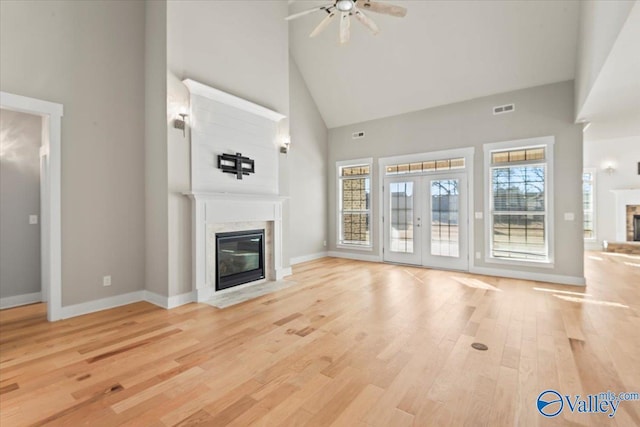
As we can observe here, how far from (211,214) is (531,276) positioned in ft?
18.6

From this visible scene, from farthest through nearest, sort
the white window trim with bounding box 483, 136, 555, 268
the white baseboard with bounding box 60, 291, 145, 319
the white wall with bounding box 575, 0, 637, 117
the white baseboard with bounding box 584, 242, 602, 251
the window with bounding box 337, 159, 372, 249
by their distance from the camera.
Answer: the white baseboard with bounding box 584, 242, 602, 251 < the window with bounding box 337, 159, 372, 249 < the white window trim with bounding box 483, 136, 555, 268 < the white baseboard with bounding box 60, 291, 145, 319 < the white wall with bounding box 575, 0, 637, 117

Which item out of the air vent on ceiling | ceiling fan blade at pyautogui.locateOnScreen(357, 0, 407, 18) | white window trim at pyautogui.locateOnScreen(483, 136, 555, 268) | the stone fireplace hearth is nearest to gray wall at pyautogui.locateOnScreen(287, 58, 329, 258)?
ceiling fan blade at pyautogui.locateOnScreen(357, 0, 407, 18)

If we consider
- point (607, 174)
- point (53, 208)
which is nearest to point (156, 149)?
point (53, 208)

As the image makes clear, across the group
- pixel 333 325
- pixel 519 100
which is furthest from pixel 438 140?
pixel 333 325

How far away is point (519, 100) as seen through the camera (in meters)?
5.53

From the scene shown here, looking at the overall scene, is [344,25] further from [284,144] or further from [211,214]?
[211,214]

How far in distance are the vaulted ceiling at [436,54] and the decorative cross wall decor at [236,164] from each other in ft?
11.1

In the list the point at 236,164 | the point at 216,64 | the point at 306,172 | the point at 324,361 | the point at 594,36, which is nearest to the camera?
the point at 324,361

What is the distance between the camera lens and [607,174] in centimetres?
902

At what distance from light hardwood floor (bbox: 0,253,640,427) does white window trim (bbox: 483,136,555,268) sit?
3.56 ft

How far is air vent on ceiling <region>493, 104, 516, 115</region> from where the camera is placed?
5602mm

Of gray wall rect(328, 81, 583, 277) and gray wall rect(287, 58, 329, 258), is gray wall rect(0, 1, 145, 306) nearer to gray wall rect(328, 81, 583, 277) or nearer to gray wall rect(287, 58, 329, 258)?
gray wall rect(287, 58, 329, 258)

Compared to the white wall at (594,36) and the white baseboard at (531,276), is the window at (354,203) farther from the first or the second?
the white wall at (594,36)

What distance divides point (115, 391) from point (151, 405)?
A: 1.26 feet
